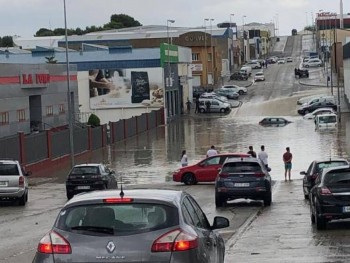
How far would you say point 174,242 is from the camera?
9.51 meters

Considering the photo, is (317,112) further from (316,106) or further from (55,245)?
(55,245)

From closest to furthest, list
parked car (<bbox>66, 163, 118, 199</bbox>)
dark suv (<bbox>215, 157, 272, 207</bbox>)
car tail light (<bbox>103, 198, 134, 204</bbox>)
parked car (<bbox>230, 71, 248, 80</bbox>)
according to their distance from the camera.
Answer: car tail light (<bbox>103, 198, 134, 204</bbox>) → dark suv (<bbox>215, 157, 272, 207</bbox>) → parked car (<bbox>66, 163, 118, 199</bbox>) → parked car (<bbox>230, 71, 248, 80</bbox>)

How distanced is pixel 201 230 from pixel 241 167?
1862cm

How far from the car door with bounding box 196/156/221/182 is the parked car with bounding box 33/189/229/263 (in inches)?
1172

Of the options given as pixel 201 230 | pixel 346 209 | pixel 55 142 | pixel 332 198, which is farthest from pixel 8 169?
pixel 55 142

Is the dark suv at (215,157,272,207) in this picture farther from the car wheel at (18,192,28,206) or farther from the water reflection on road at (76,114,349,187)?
the water reflection on road at (76,114,349,187)

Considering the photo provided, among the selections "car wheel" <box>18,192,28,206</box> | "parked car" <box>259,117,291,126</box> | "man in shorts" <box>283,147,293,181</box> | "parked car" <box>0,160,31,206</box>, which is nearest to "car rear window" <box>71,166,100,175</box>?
"car wheel" <box>18,192,28,206</box>

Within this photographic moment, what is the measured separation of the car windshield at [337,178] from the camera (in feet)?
67.1

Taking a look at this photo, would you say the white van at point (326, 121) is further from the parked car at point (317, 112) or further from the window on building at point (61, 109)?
the window on building at point (61, 109)

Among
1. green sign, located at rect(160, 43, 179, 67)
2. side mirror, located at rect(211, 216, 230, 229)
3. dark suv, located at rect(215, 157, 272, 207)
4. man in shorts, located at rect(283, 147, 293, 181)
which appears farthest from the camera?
green sign, located at rect(160, 43, 179, 67)

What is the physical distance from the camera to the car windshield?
67.1ft

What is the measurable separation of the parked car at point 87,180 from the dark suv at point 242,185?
7583 mm

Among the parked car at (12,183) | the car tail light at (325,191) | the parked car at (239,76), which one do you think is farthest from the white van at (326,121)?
the parked car at (239,76)

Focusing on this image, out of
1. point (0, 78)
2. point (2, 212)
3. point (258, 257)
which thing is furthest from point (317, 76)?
point (258, 257)
